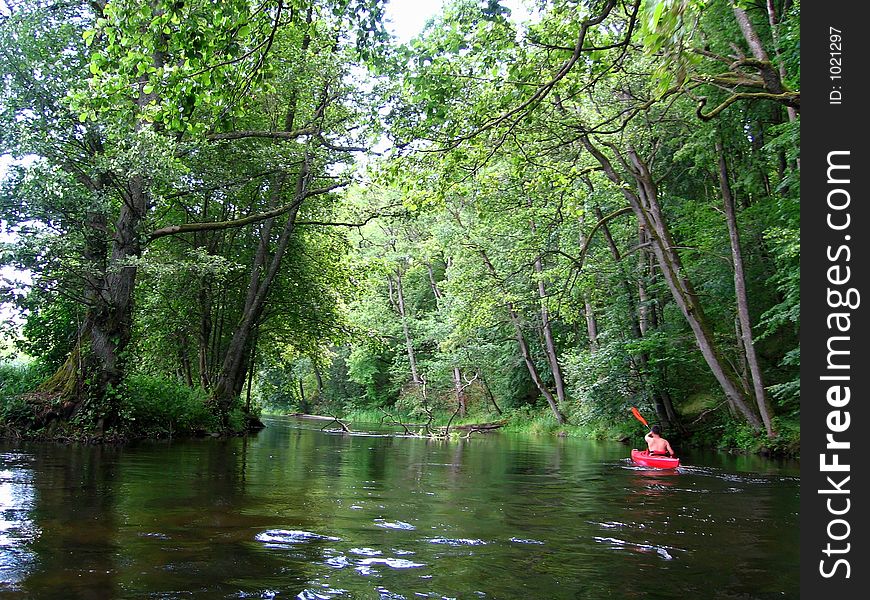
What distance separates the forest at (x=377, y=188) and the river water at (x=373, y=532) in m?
3.62


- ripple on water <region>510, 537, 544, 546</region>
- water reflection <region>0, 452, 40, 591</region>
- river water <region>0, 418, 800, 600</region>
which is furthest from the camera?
ripple on water <region>510, 537, 544, 546</region>

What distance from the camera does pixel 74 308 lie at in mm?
15461

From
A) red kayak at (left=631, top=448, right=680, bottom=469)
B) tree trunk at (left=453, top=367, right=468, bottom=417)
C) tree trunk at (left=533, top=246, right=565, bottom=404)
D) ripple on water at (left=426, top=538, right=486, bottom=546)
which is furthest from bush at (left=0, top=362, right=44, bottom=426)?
tree trunk at (left=453, top=367, right=468, bottom=417)

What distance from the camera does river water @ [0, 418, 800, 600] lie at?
14.7 feet

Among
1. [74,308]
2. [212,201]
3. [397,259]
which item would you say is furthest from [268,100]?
[397,259]

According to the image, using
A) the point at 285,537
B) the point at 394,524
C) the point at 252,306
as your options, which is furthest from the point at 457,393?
the point at 285,537

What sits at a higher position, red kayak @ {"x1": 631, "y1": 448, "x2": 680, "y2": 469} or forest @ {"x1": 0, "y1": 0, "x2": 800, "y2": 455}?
forest @ {"x1": 0, "y1": 0, "x2": 800, "y2": 455}

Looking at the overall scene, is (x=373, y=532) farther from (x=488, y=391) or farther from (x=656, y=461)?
(x=488, y=391)

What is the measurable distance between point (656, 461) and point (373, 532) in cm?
949

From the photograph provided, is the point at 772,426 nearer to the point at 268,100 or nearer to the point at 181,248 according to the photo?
the point at 268,100

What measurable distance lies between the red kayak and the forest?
3.68 metres

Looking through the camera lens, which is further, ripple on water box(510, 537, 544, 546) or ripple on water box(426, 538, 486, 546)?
ripple on water box(510, 537, 544, 546)

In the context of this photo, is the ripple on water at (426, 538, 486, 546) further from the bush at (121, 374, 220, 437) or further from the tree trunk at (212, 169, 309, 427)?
the tree trunk at (212, 169, 309, 427)

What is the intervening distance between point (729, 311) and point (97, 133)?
1733 cm
